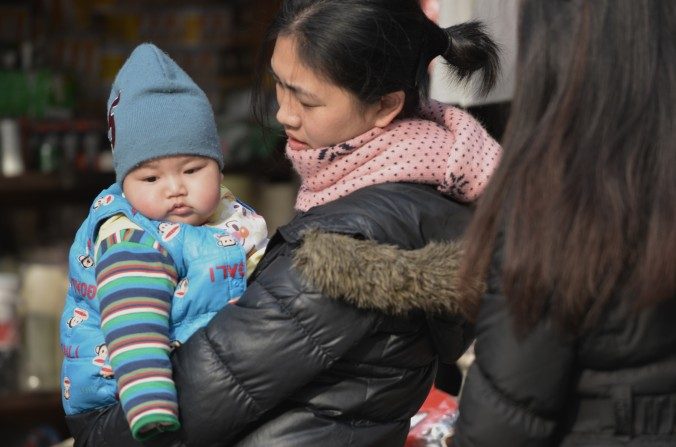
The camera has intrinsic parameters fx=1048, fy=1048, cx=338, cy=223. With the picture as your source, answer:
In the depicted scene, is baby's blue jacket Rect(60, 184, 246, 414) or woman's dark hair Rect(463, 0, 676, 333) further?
baby's blue jacket Rect(60, 184, 246, 414)

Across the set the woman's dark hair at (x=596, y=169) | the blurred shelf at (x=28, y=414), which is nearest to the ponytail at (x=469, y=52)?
the woman's dark hair at (x=596, y=169)

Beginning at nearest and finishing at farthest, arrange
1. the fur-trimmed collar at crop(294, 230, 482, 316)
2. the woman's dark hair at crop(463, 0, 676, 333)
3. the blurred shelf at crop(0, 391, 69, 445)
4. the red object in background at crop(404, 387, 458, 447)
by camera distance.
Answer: the woman's dark hair at crop(463, 0, 676, 333) < the fur-trimmed collar at crop(294, 230, 482, 316) < the red object in background at crop(404, 387, 458, 447) < the blurred shelf at crop(0, 391, 69, 445)

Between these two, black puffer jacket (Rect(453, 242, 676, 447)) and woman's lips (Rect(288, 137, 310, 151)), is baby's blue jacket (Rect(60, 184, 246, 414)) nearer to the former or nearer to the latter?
woman's lips (Rect(288, 137, 310, 151))

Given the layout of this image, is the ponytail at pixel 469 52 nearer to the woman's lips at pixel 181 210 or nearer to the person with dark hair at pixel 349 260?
the person with dark hair at pixel 349 260

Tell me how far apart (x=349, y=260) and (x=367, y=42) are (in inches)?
16.5

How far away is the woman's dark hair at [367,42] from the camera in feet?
6.27

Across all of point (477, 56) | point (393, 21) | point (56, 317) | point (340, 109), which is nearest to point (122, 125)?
point (340, 109)

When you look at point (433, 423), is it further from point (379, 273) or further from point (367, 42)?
point (367, 42)

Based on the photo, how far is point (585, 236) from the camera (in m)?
1.49

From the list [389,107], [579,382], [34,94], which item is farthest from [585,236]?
[34,94]

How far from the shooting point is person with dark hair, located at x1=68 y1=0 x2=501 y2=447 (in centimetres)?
180

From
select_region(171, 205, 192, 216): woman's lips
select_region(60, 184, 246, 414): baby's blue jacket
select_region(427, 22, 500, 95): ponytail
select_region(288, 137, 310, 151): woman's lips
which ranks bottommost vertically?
select_region(60, 184, 246, 414): baby's blue jacket

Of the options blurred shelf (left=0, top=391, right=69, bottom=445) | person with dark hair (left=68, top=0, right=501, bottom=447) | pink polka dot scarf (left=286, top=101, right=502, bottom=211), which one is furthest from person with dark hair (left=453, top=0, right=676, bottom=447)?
blurred shelf (left=0, top=391, right=69, bottom=445)

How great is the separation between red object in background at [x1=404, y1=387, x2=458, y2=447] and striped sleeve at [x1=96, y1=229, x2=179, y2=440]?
0.82 m
